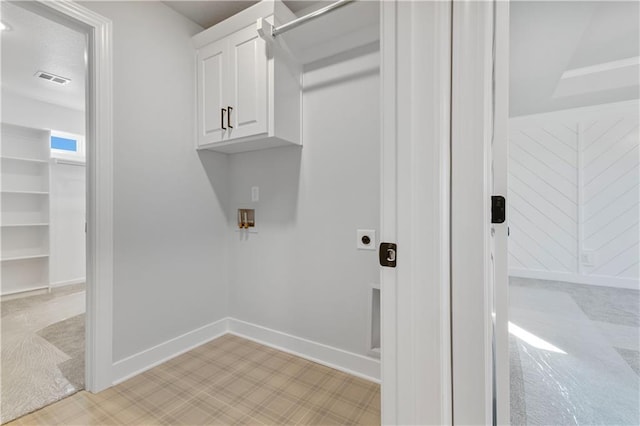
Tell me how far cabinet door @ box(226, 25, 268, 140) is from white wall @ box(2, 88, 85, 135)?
330cm

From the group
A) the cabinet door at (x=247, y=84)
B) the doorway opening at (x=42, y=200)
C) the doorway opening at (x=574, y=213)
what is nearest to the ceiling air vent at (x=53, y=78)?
the doorway opening at (x=42, y=200)

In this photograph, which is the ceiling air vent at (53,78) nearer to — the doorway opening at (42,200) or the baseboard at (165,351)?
the doorway opening at (42,200)

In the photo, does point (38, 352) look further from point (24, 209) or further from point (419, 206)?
point (419, 206)

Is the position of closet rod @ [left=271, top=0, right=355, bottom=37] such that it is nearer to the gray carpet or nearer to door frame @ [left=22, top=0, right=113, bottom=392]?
door frame @ [left=22, top=0, right=113, bottom=392]

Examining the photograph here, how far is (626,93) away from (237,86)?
14.1 feet

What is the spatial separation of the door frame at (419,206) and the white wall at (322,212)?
102 centimetres

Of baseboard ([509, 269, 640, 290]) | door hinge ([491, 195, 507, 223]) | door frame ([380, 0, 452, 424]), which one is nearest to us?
door frame ([380, 0, 452, 424])

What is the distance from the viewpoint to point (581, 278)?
11.8ft

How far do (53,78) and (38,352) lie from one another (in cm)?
269

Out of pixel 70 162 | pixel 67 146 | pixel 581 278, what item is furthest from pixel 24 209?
pixel 581 278

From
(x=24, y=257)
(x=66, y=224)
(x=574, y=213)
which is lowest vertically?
(x=24, y=257)

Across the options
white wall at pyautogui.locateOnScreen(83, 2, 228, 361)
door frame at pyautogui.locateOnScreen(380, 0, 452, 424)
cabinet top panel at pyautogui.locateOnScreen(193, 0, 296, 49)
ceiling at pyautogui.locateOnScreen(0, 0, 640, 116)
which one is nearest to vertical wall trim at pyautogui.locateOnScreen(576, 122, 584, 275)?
ceiling at pyautogui.locateOnScreen(0, 0, 640, 116)

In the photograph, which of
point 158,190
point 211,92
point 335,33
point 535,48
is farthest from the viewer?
point 535,48

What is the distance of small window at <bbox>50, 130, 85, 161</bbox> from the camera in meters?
Answer: 3.68
